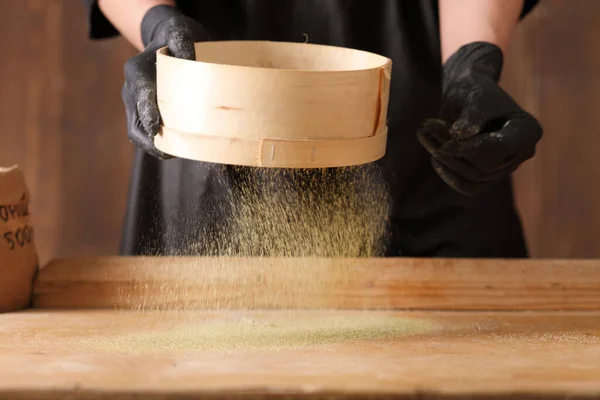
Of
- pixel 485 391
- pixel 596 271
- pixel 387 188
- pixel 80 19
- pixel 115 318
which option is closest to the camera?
pixel 485 391

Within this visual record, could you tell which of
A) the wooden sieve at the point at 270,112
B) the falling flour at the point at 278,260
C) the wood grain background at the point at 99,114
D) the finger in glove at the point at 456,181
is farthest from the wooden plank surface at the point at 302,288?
the wood grain background at the point at 99,114

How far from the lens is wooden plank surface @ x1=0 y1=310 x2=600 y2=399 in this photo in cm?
71

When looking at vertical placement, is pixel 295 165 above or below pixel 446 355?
above

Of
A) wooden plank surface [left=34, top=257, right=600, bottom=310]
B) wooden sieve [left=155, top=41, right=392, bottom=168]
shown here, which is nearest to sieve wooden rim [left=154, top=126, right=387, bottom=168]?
wooden sieve [left=155, top=41, right=392, bottom=168]

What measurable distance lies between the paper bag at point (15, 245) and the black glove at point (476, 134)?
0.53 metres

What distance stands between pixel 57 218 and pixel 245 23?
114cm

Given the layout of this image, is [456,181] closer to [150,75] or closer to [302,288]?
[302,288]

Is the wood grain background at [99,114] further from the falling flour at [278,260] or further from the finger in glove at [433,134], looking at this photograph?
the finger in glove at [433,134]

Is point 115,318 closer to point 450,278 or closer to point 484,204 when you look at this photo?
point 450,278

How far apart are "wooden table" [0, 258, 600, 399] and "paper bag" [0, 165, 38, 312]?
0.02 m

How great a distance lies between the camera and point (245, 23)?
1338mm

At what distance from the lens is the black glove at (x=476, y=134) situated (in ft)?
3.26

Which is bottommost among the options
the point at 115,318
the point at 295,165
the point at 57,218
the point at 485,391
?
the point at 57,218

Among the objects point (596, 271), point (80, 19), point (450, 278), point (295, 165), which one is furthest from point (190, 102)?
point (80, 19)
